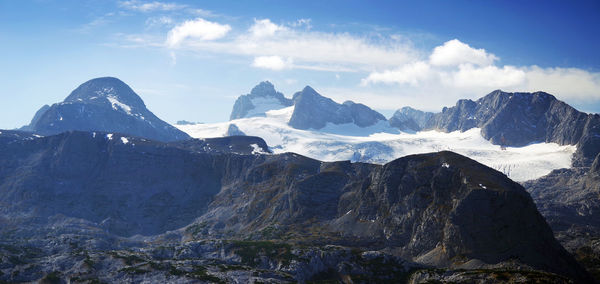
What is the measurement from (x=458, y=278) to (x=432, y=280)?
922cm

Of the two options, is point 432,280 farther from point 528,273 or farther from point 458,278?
point 528,273

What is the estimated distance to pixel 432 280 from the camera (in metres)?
198

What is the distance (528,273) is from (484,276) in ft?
44.5

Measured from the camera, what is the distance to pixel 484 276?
18912 cm

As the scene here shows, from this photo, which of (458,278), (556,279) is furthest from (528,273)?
(458,278)

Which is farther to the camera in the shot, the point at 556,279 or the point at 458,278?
the point at 458,278

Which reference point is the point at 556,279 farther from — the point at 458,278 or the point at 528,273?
the point at 458,278

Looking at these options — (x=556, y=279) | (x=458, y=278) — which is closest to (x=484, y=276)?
(x=458, y=278)

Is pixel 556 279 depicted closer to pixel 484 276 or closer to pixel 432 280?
pixel 484 276

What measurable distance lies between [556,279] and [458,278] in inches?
1187

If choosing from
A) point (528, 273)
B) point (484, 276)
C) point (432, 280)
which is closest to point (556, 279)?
point (528, 273)

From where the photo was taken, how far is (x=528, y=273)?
7343 inches

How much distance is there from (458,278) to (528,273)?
21.8m

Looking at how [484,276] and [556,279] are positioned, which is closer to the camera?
[556,279]
